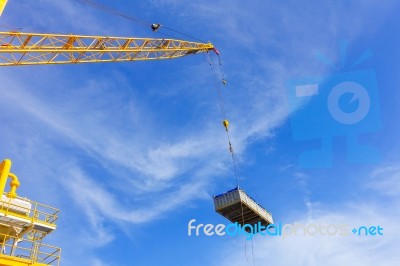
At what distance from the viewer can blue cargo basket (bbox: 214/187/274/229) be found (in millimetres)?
35531

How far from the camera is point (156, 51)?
2328 inches

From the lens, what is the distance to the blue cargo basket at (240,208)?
35.5 meters

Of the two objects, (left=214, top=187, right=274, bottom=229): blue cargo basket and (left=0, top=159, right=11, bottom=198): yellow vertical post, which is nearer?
(left=0, top=159, right=11, bottom=198): yellow vertical post

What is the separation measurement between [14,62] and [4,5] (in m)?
7.62

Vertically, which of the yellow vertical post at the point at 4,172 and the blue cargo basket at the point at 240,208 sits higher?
the blue cargo basket at the point at 240,208

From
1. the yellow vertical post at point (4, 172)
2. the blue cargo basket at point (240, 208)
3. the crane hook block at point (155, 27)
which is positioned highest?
the crane hook block at point (155, 27)

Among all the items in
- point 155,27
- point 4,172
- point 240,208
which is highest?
point 155,27

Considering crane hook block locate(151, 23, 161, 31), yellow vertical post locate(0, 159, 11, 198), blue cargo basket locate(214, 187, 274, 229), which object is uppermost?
crane hook block locate(151, 23, 161, 31)

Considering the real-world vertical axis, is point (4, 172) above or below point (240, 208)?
below

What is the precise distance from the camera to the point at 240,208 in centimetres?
3606

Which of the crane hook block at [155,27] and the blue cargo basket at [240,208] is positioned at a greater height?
the crane hook block at [155,27]

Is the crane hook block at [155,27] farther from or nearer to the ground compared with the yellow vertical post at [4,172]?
farther from the ground

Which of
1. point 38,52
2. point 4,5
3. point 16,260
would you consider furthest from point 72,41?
point 16,260

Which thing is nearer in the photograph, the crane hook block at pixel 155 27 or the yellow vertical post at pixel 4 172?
the yellow vertical post at pixel 4 172
